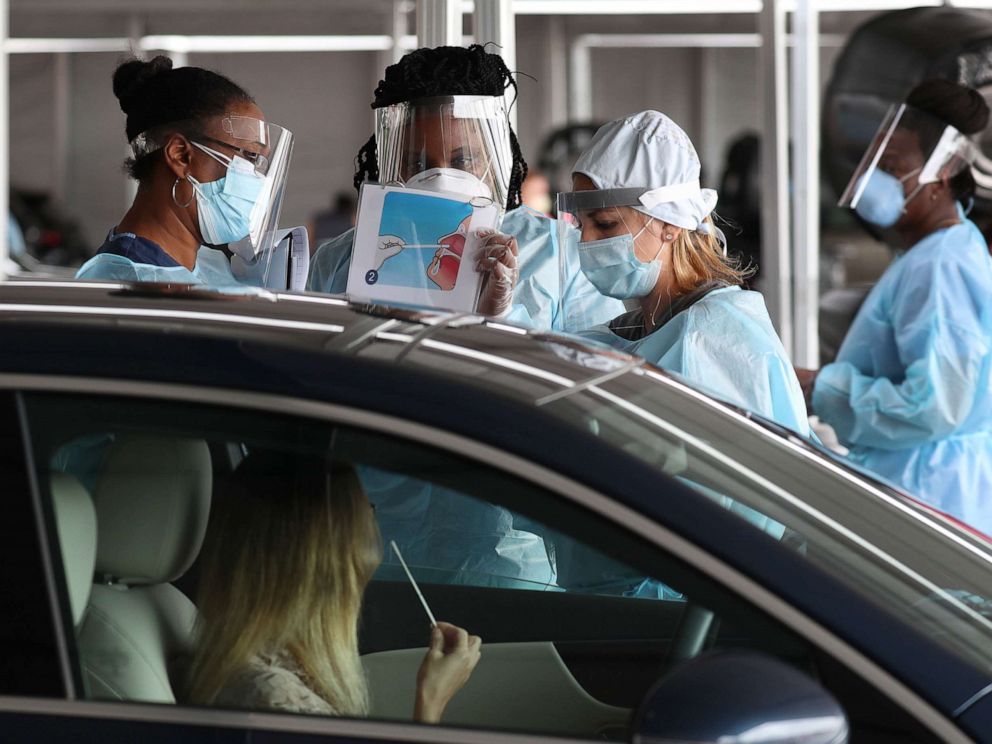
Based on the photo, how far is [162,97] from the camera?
10.2 ft

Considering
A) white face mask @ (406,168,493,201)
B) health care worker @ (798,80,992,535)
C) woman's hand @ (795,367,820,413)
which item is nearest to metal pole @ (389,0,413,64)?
health care worker @ (798,80,992,535)

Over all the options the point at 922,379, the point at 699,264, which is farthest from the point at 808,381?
the point at 699,264

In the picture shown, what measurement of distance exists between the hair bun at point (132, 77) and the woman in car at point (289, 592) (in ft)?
5.96

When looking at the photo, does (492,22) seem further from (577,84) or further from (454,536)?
(577,84)

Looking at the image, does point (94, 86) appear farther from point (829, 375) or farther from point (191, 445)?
point (191, 445)

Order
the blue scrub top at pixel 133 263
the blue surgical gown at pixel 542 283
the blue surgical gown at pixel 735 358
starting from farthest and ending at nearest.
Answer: the blue surgical gown at pixel 542 283 → the blue scrub top at pixel 133 263 → the blue surgical gown at pixel 735 358

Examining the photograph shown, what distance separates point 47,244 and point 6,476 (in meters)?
13.7

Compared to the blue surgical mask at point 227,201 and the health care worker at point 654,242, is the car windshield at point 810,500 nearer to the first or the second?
the health care worker at point 654,242

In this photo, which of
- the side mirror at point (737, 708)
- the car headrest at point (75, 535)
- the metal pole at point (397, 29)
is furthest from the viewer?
the metal pole at point (397, 29)

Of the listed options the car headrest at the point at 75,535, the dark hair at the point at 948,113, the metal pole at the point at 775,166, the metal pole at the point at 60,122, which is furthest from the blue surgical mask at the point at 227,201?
the metal pole at the point at 60,122

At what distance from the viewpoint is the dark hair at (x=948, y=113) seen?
4.27m

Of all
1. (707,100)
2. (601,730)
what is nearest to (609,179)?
(601,730)

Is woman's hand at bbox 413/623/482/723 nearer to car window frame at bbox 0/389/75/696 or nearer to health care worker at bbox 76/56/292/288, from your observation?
car window frame at bbox 0/389/75/696

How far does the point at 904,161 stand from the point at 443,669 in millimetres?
3097
